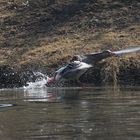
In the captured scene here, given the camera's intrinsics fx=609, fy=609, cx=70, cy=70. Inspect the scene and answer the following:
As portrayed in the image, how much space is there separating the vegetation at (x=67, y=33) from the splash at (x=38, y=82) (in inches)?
66.1

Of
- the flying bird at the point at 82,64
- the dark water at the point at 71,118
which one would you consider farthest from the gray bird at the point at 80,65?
the dark water at the point at 71,118

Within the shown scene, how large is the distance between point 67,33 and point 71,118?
2395 centimetres

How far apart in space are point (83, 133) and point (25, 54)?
23046 mm

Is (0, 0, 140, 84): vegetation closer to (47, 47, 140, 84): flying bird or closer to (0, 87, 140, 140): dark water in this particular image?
(47, 47, 140, 84): flying bird

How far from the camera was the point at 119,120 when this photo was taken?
11445mm

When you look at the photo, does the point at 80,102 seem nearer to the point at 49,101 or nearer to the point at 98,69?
the point at 49,101

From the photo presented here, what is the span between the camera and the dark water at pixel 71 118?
9.86m

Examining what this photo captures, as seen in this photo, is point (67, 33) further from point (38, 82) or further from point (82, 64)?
point (82, 64)

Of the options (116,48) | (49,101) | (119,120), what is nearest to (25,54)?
(116,48)

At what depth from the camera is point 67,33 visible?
117ft

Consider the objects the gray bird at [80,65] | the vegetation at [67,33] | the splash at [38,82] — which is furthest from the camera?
the vegetation at [67,33]

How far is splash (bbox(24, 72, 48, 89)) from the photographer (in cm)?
2426

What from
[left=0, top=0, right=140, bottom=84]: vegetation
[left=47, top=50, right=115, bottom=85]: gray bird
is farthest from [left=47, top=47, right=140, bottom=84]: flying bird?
[left=0, top=0, right=140, bottom=84]: vegetation

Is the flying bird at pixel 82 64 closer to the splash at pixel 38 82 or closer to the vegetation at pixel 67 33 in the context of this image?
the splash at pixel 38 82
